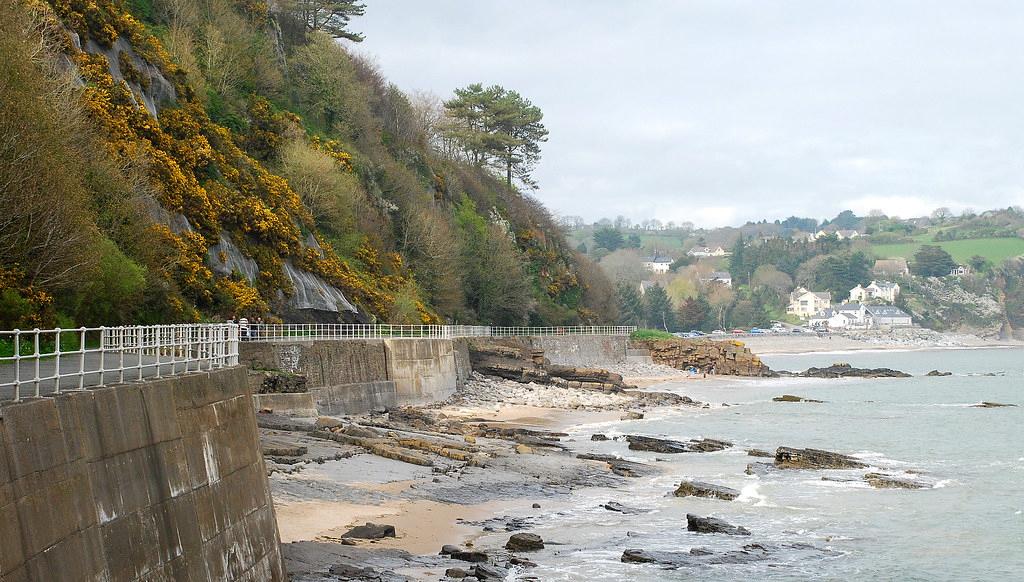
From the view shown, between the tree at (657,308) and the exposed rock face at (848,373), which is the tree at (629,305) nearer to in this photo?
the tree at (657,308)

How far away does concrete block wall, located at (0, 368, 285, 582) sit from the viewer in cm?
927

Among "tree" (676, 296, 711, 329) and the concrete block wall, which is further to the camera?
"tree" (676, 296, 711, 329)

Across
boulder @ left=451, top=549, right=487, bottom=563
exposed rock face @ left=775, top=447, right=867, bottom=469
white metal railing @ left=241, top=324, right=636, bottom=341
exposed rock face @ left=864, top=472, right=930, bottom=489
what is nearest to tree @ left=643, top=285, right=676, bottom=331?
white metal railing @ left=241, top=324, right=636, bottom=341

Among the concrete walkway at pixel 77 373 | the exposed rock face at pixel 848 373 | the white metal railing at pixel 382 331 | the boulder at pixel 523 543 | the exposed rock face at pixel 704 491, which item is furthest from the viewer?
the exposed rock face at pixel 848 373

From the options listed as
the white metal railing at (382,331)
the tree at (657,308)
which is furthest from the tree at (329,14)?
the tree at (657,308)

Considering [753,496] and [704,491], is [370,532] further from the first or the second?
[753,496]

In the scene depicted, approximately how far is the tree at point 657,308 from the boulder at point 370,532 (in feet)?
463

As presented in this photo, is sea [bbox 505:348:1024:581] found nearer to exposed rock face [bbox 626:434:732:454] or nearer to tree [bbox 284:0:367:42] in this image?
exposed rock face [bbox 626:434:732:454]

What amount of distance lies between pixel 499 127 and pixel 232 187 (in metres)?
54.4

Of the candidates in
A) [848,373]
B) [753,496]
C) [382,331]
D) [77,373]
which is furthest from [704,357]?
[77,373]

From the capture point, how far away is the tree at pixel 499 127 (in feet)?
332

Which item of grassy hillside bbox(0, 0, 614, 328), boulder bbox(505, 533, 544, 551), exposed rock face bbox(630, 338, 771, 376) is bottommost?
exposed rock face bbox(630, 338, 771, 376)

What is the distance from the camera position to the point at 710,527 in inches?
969

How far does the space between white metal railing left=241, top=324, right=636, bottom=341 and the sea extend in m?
11.5
